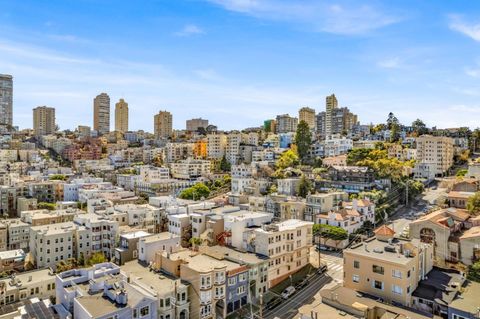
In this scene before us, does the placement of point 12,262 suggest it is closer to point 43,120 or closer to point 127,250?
point 127,250

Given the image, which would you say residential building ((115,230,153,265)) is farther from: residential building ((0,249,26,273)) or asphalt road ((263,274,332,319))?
asphalt road ((263,274,332,319))

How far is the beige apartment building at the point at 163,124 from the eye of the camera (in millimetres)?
172000

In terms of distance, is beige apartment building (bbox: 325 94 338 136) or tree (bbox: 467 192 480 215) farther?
beige apartment building (bbox: 325 94 338 136)

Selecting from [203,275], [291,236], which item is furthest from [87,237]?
[291,236]

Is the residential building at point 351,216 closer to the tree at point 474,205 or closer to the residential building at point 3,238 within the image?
the tree at point 474,205

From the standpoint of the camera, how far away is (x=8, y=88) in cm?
16212

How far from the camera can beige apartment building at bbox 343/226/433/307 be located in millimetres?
26297

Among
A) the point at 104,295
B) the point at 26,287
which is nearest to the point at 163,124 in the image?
the point at 26,287

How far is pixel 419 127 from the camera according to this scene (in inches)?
4473

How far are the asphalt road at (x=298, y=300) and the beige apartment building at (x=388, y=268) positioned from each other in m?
5.00

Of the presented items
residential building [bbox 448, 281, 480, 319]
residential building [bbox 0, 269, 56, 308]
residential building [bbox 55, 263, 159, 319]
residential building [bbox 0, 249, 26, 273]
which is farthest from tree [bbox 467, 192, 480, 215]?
residential building [bbox 0, 249, 26, 273]

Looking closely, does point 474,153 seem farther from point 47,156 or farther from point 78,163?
point 47,156

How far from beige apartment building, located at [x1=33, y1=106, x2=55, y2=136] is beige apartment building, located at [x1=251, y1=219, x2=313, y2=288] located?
513 feet

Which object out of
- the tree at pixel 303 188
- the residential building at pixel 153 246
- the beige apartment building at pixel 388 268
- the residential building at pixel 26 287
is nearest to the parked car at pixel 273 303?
the beige apartment building at pixel 388 268
